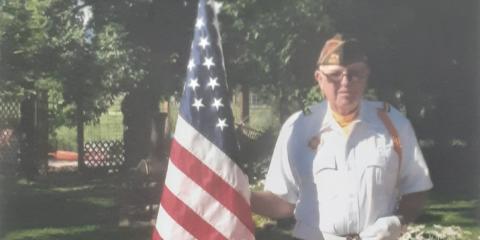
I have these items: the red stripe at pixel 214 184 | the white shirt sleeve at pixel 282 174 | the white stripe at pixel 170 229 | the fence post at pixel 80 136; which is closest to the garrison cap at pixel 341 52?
the white shirt sleeve at pixel 282 174

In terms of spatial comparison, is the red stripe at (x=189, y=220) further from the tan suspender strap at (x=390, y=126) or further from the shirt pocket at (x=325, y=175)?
the tan suspender strap at (x=390, y=126)

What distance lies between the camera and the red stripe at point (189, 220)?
191 inches

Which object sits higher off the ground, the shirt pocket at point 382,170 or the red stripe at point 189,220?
the shirt pocket at point 382,170

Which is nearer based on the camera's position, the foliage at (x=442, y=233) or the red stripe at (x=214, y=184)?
the red stripe at (x=214, y=184)

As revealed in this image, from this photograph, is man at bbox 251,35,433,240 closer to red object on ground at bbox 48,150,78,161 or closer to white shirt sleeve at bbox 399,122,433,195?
white shirt sleeve at bbox 399,122,433,195

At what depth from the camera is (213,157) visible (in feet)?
15.9

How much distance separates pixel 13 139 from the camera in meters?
5.64

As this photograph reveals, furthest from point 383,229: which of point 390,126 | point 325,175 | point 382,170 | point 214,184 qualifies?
point 214,184

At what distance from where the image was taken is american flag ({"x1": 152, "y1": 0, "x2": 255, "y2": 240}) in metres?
4.85

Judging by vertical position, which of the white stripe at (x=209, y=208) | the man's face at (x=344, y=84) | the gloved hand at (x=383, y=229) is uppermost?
the man's face at (x=344, y=84)

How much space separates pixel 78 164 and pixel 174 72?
988mm

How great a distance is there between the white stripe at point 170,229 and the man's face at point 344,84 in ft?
4.26

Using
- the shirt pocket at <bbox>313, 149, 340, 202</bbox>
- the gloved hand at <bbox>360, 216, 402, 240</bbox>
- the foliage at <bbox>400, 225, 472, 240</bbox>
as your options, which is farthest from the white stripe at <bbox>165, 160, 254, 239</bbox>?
the foliage at <bbox>400, 225, 472, 240</bbox>

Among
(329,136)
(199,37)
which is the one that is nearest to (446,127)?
(329,136)
